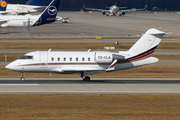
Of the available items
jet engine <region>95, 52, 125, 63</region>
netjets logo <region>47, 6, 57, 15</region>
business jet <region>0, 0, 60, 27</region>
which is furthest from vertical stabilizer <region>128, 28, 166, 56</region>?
netjets logo <region>47, 6, 57, 15</region>

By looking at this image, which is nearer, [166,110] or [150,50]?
[166,110]

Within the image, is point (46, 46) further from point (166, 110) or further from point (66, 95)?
point (166, 110)

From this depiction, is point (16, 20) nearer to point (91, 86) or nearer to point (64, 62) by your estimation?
point (64, 62)

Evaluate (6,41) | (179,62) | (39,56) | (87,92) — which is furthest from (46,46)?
(87,92)

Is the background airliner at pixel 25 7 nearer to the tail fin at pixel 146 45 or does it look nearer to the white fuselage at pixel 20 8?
the white fuselage at pixel 20 8

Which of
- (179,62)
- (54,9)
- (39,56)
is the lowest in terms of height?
(179,62)

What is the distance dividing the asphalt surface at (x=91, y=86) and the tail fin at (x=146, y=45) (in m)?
3.56

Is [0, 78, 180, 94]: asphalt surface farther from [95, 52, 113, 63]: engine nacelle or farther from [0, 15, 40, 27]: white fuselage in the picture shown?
[0, 15, 40, 27]: white fuselage

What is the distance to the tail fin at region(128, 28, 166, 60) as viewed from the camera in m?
40.7

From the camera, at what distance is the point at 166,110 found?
2655 cm

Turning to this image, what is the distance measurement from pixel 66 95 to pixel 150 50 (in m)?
14.2

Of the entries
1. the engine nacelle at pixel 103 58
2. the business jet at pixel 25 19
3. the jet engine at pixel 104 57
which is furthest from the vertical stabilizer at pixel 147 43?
the business jet at pixel 25 19

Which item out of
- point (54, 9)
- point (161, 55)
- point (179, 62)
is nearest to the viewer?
point (179, 62)

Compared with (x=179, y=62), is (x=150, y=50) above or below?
above
